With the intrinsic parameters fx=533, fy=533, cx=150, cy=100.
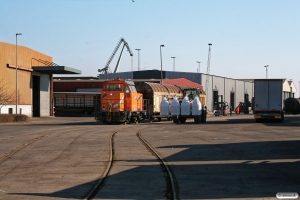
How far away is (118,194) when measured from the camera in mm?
11664

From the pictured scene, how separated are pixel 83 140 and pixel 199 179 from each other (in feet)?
45.8

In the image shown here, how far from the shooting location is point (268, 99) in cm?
4756

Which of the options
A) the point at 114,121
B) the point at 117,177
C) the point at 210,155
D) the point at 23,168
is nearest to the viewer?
the point at 117,177

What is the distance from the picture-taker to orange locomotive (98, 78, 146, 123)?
145 ft

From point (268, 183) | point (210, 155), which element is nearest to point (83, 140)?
point (210, 155)

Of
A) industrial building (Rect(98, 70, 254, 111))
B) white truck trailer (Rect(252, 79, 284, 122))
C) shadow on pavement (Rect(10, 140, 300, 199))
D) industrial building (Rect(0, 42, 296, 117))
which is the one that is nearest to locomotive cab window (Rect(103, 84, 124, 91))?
white truck trailer (Rect(252, 79, 284, 122))

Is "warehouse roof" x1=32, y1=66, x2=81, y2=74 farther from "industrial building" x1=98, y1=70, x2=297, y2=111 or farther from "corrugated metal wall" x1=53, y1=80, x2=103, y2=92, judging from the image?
"industrial building" x1=98, y1=70, x2=297, y2=111

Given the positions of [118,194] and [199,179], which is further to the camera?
[199,179]

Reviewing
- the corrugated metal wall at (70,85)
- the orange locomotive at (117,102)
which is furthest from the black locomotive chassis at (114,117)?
the corrugated metal wall at (70,85)

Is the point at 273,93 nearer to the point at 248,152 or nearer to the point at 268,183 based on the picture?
the point at 248,152

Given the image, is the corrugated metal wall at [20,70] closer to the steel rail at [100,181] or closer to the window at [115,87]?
the window at [115,87]

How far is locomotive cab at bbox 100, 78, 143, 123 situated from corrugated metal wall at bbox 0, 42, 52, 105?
20306 millimetres

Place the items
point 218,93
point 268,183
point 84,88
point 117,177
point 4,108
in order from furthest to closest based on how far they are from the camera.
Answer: point 218,93
point 84,88
point 4,108
point 117,177
point 268,183

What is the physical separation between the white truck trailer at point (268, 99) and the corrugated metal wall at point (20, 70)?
29.3 metres
